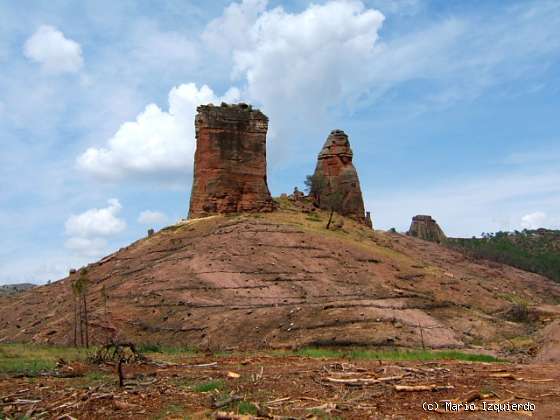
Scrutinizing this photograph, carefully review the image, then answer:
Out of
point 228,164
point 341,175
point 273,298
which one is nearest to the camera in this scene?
point 273,298

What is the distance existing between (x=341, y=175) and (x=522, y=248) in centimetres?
5779

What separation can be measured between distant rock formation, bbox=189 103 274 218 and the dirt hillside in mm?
1900

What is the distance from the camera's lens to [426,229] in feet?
309

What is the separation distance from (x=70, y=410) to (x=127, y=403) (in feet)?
2.92

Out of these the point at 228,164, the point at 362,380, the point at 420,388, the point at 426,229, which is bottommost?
the point at 420,388

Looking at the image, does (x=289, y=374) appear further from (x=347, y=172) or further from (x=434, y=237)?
(x=434, y=237)

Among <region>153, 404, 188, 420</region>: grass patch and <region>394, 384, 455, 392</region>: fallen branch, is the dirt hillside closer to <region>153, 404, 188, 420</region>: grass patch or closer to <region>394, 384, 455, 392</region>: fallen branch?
<region>394, 384, 455, 392</region>: fallen branch

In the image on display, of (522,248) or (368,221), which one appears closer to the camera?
(368,221)

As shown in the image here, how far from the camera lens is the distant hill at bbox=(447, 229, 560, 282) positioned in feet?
260

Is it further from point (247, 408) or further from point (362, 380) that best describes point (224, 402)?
point (362, 380)

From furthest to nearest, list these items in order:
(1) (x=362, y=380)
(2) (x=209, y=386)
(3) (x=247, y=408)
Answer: (1) (x=362, y=380) → (2) (x=209, y=386) → (3) (x=247, y=408)

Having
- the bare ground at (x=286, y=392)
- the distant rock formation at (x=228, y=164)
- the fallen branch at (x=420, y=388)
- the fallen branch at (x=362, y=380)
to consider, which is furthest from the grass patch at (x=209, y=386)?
the distant rock formation at (x=228, y=164)

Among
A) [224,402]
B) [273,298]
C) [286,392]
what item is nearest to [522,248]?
[273,298]

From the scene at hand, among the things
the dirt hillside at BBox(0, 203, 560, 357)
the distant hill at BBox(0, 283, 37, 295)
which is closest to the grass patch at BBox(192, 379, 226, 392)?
the dirt hillside at BBox(0, 203, 560, 357)
